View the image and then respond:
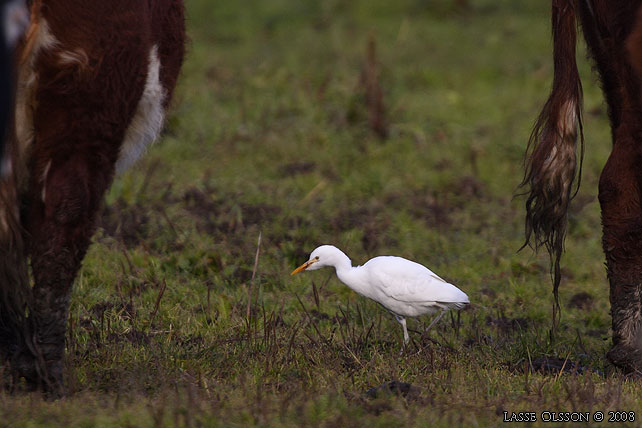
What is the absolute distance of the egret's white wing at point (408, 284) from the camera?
4.33m

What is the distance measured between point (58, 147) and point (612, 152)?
222cm

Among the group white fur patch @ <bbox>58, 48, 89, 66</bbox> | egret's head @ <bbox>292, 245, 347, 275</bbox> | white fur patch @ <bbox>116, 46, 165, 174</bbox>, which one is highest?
white fur patch @ <bbox>58, 48, 89, 66</bbox>

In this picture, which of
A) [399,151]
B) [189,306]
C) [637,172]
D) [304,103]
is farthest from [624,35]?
[304,103]

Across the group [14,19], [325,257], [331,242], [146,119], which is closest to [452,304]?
[325,257]

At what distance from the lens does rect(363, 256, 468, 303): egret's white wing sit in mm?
4332

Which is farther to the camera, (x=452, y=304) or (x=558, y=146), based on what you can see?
(x=452, y=304)

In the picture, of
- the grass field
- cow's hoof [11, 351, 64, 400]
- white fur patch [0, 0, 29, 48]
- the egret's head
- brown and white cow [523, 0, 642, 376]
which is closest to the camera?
white fur patch [0, 0, 29, 48]

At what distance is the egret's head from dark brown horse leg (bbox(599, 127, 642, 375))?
1195 mm

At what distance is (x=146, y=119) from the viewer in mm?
3631

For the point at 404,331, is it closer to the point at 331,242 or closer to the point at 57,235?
the point at 57,235

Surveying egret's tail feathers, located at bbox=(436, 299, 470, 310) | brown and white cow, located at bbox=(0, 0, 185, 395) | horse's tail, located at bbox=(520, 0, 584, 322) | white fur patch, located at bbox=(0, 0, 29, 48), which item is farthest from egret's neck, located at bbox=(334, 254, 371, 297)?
white fur patch, located at bbox=(0, 0, 29, 48)

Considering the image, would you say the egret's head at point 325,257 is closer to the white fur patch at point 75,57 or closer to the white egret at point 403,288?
the white egret at point 403,288

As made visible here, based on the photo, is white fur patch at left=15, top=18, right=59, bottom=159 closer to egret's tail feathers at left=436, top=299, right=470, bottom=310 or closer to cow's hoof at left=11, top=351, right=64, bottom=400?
cow's hoof at left=11, top=351, right=64, bottom=400

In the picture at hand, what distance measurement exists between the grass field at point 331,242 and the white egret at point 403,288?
0.17 metres
